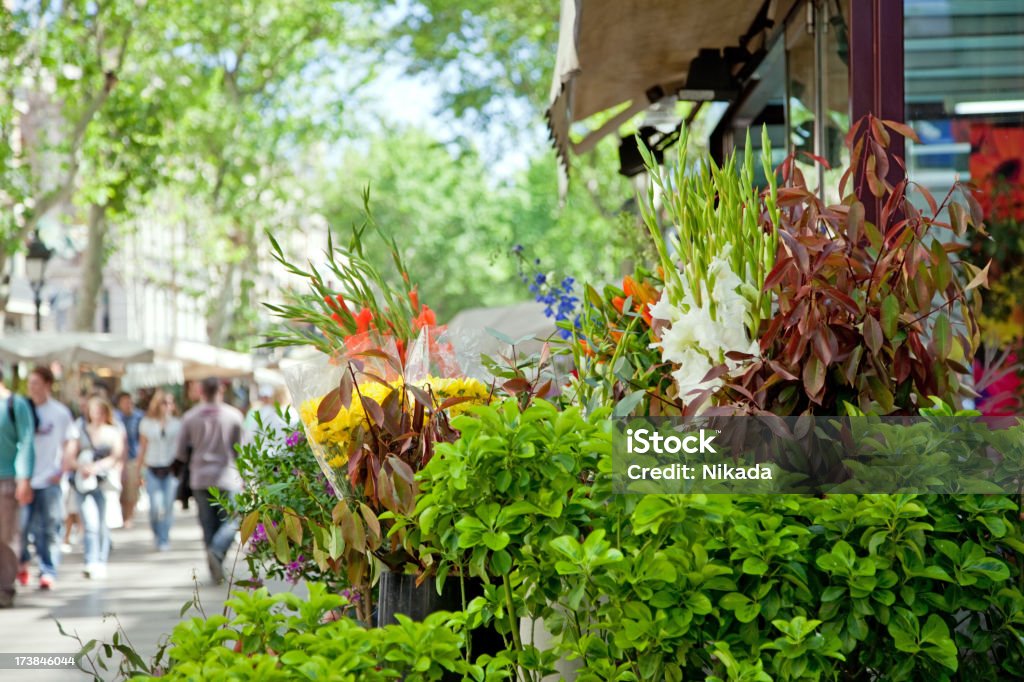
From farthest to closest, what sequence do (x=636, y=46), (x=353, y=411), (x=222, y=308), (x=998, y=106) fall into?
(x=222, y=308)
(x=998, y=106)
(x=636, y=46)
(x=353, y=411)

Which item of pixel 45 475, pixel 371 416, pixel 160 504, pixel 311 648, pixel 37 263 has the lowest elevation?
pixel 160 504

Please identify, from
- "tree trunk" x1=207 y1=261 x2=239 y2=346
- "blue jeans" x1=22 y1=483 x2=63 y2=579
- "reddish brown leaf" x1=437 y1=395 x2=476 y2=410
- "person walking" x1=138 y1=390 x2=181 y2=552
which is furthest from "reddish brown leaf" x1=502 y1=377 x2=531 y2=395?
"tree trunk" x1=207 y1=261 x2=239 y2=346

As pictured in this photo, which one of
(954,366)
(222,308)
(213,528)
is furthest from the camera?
(222,308)

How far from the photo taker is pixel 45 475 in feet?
40.3

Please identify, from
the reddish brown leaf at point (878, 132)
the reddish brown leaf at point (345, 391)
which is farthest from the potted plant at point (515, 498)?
the reddish brown leaf at point (878, 132)

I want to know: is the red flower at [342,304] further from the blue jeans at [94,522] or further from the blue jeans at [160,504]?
the blue jeans at [160,504]

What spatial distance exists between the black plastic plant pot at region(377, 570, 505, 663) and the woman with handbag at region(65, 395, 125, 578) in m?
10.4

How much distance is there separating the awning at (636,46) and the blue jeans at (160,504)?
983cm

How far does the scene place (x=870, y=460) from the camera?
8.46 feet

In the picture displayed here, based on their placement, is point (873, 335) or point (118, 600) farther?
point (118, 600)

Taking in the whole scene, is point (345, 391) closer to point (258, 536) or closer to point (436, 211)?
point (258, 536)

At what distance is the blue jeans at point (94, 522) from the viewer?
13.3 metres

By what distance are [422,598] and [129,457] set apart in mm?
17413

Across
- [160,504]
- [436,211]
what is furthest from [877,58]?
[436,211]
